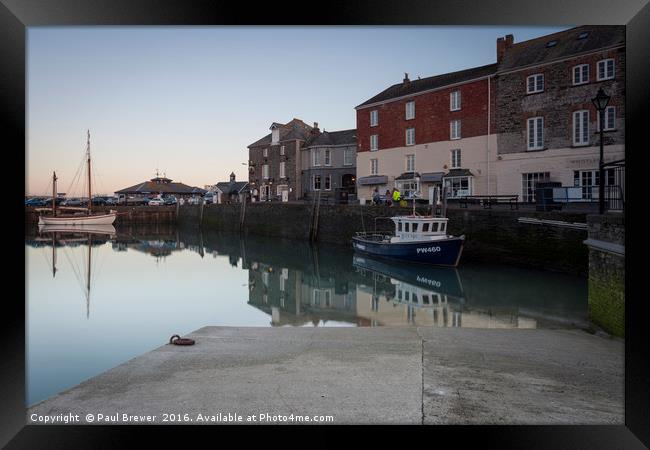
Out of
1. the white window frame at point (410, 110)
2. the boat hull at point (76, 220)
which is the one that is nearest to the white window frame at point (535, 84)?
the white window frame at point (410, 110)

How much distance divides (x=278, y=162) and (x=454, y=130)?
21270mm

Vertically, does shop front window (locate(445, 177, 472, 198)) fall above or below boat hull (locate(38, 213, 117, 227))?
above

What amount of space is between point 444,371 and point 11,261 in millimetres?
3747

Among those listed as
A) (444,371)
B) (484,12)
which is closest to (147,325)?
(444,371)

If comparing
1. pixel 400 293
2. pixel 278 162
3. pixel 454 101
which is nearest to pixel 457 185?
pixel 454 101

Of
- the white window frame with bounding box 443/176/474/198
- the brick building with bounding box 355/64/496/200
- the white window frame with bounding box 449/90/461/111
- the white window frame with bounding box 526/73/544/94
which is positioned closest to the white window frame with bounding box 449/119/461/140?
the brick building with bounding box 355/64/496/200

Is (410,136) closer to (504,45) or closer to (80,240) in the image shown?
(504,45)

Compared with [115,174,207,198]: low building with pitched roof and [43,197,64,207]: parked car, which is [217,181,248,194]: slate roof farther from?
[43,197,64,207]: parked car

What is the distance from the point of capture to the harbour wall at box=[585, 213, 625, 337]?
24.4 ft

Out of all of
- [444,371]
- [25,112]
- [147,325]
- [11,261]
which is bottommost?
[147,325]

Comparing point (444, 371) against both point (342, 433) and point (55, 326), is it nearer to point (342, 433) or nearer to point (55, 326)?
point (342, 433)

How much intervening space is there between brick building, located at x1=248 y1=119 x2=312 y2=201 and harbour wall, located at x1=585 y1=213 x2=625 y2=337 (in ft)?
119

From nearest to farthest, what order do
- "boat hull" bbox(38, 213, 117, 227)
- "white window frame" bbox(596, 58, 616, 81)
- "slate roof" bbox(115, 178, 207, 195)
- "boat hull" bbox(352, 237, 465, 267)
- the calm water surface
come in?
1. the calm water surface
2. "boat hull" bbox(352, 237, 465, 267)
3. "white window frame" bbox(596, 58, 616, 81)
4. "boat hull" bbox(38, 213, 117, 227)
5. "slate roof" bbox(115, 178, 207, 195)

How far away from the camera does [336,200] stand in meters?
31.1
